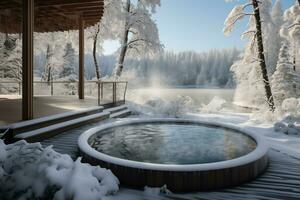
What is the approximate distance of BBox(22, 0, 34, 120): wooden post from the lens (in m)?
6.40

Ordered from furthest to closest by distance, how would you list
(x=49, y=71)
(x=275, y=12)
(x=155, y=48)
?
(x=275, y=12), (x=49, y=71), (x=155, y=48)

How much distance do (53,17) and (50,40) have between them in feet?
32.7

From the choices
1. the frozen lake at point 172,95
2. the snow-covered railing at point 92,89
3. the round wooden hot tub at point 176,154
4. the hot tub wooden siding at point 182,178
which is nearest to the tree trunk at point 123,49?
the snow-covered railing at point 92,89

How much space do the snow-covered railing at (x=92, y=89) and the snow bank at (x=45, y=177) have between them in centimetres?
729

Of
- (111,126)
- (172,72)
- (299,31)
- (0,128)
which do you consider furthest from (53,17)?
(172,72)

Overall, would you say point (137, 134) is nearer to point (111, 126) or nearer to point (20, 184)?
point (111, 126)

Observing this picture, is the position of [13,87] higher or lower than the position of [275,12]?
lower

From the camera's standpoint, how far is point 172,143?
21.2 ft

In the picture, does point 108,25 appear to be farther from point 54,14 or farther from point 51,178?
point 51,178

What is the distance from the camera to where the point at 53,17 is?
1138cm

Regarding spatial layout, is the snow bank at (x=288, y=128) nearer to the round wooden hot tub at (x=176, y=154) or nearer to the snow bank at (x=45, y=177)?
the round wooden hot tub at (x=176, y=154)

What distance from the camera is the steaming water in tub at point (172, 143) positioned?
520cm

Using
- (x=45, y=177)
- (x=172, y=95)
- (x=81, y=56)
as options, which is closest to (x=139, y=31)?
(x=81, y=56)

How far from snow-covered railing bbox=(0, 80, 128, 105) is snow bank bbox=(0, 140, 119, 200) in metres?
7.29
